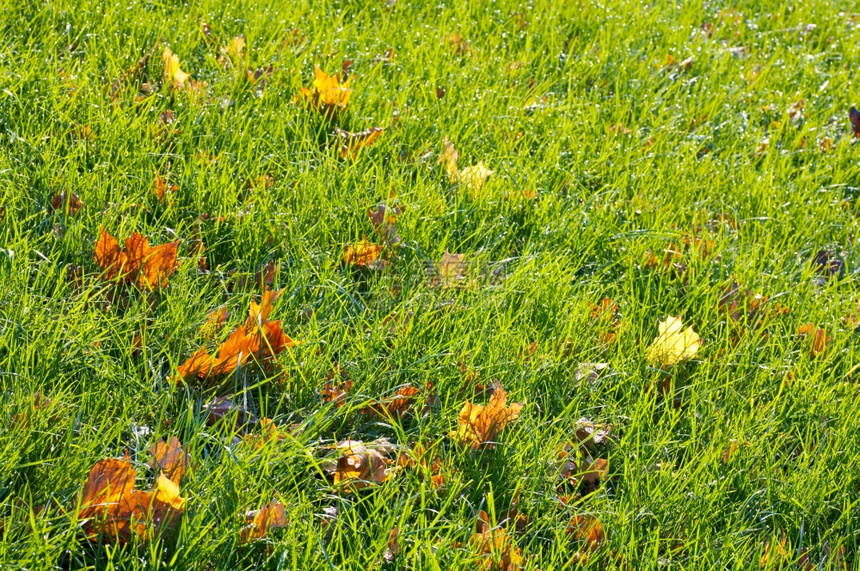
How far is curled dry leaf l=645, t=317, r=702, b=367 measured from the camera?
2.35 meters

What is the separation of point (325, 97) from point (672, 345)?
145 centimetres

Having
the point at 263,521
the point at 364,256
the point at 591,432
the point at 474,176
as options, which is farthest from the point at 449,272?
the point at 263,521

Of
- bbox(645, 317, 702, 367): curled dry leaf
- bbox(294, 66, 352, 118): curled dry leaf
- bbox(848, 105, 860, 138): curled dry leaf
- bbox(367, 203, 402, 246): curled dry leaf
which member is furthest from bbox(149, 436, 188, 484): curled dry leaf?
bbox(848, 105, 860, 138): curled dry leaf

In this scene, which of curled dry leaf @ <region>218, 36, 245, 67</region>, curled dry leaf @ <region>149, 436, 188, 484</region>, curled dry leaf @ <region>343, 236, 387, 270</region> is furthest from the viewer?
curled dry leaf @ <region>218, 36, 245, 67</region>

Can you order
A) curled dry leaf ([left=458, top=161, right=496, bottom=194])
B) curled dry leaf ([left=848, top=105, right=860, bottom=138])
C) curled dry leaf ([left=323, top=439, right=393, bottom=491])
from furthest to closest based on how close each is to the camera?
1. curled dry leaf ([left=848, top=105, right=860, bottom=138])
2. curled dry leaf ([left=458, top=161, right=496, bottom=194])
3. curled dry leaf ([left=323, top=439, right=393, bottom=491])

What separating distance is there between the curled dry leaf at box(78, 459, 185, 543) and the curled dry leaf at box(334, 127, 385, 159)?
1.42m

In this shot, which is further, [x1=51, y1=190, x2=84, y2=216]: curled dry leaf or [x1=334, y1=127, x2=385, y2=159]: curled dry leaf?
[x1=334, y1=127, x2=385, y2=159]: curled dry leaf

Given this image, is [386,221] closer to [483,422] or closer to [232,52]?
[483,422]

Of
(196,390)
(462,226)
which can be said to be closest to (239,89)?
(462,226)

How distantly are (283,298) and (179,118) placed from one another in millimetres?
878

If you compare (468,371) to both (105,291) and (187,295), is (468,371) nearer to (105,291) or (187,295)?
(187,295)

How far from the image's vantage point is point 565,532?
188cm

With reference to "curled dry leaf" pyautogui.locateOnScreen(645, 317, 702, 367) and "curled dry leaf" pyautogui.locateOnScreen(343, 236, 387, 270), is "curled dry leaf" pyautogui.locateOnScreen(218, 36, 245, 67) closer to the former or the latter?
"curled dry leaf" pyautogui.locateOnScreen(343, 236, 387, 270)

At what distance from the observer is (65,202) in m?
2.33
